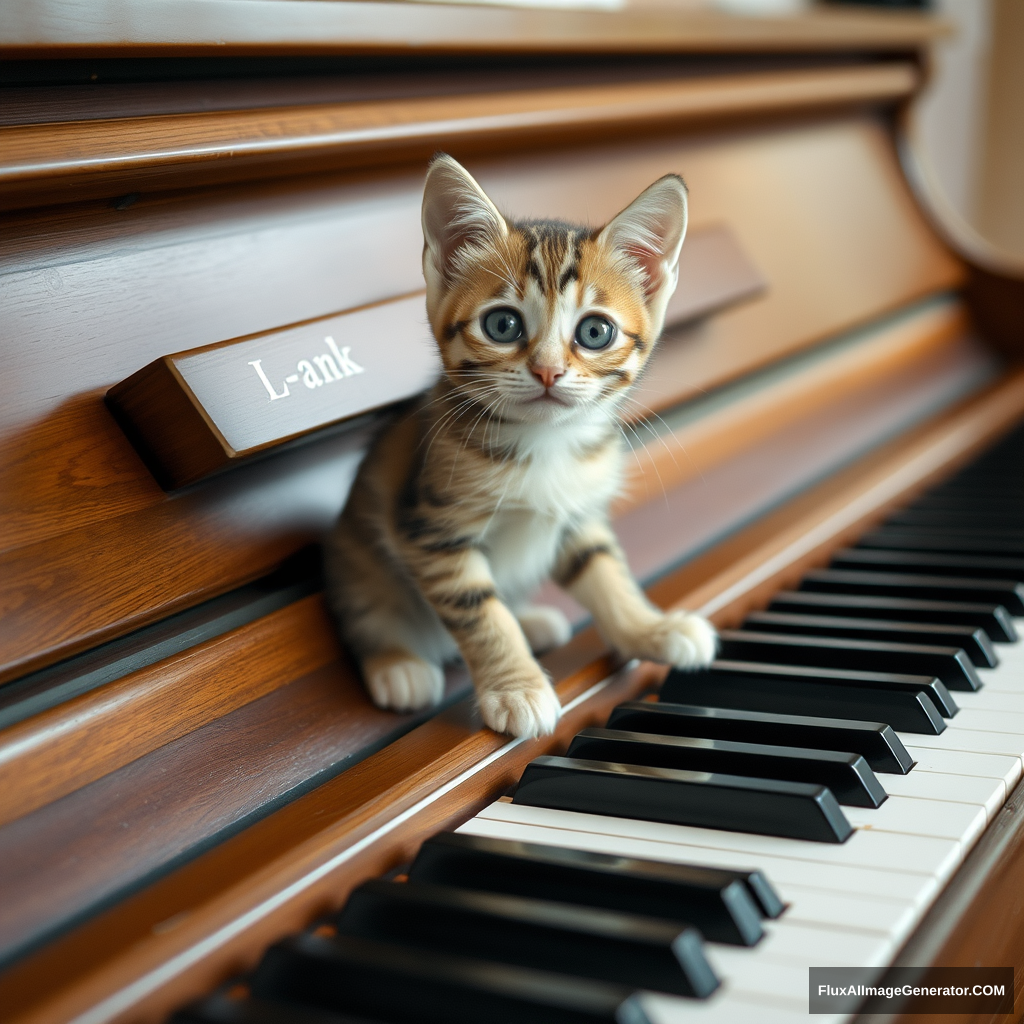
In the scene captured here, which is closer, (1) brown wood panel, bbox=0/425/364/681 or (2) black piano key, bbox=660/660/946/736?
(1) brown wood panel, bbox=0/425/364/681

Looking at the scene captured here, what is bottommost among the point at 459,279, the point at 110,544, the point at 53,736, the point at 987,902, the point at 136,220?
the point at 987,902

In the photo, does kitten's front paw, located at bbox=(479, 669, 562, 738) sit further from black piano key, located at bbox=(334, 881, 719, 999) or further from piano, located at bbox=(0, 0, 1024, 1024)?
black piano key, located at bbox=(334, 881, 719, 999)

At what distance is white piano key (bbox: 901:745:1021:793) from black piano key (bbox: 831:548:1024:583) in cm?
46

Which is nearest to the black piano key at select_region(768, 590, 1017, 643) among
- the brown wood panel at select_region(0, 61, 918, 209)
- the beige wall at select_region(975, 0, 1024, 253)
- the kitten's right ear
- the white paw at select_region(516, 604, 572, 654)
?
the white paw at select_region(516, 604, 572, 654)

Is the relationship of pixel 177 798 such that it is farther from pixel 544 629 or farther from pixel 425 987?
pixel 544 629

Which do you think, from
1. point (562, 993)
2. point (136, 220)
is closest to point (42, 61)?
point (136, 220)

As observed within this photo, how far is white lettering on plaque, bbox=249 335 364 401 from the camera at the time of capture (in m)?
0.98

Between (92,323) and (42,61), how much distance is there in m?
0.23

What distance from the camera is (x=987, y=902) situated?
2.41 ft

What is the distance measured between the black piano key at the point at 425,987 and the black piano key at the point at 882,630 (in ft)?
2.07

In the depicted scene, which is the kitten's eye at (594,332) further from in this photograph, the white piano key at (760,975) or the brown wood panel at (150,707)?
the white piano key at (760,975)

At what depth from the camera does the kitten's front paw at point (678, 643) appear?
1069 millimetres

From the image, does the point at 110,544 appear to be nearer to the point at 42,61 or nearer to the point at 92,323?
the point at 92,323

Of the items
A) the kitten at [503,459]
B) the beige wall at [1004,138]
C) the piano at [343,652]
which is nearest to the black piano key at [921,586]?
the piano at [343,652]
